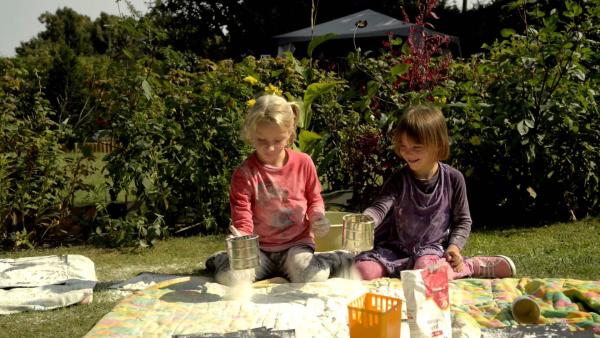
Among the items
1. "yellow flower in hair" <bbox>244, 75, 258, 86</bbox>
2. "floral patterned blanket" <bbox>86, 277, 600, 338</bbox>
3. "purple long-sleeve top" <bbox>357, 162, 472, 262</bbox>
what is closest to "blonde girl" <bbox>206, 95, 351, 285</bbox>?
"floral patterned blanket" <bbox>86, 277, 600, 338</bbox>

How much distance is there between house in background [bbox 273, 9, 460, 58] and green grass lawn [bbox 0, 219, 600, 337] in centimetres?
779

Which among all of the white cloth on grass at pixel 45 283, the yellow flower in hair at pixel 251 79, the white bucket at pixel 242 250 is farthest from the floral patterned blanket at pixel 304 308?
the yellow flower in hair at pixel 251 79

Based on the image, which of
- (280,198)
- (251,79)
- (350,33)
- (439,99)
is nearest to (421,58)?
(439,99)

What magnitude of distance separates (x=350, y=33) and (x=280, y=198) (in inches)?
379

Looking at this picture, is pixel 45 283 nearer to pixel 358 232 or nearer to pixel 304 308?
pixel 304 308

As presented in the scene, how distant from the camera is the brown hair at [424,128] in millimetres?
2889

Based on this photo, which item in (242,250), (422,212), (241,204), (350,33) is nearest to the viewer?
(242,250)

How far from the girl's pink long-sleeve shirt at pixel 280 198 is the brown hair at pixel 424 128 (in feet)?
1.71

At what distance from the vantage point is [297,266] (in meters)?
2.93

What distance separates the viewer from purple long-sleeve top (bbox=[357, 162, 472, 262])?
3076mm

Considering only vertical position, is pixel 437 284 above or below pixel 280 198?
below

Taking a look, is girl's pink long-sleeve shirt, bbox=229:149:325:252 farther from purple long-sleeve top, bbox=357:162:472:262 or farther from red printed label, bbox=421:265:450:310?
red printed label, bbox=421:265:450:310

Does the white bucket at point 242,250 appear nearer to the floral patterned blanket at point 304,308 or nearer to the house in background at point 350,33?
the floral patterned blanket at point 304,308

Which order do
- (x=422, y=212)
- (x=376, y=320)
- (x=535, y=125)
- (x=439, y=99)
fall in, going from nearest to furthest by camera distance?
(x=376, y=320), (x=422, y=212), (x=439, y=99), (x=535, y=125)
